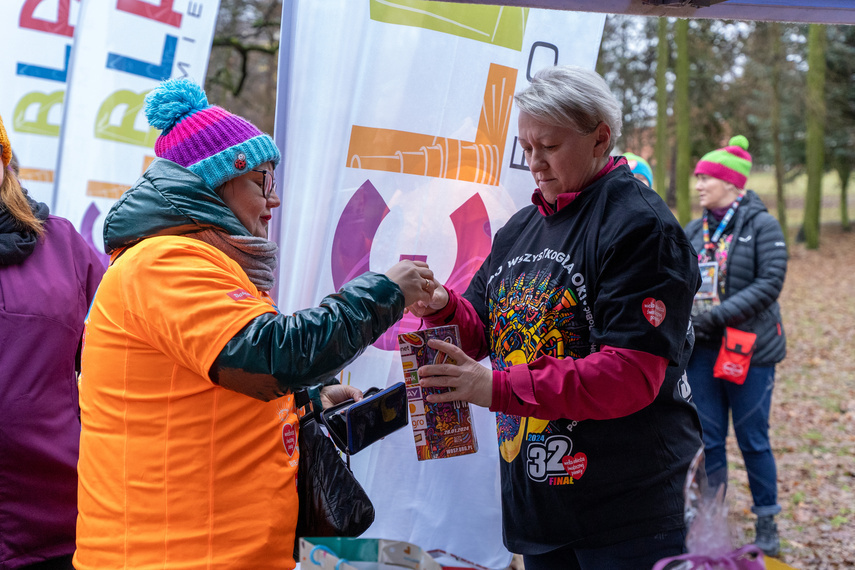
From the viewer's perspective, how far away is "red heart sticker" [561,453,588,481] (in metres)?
1.85

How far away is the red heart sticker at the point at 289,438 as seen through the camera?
1698 millimetres

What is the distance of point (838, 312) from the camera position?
12.1 metres

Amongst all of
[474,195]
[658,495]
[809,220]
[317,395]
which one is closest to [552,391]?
[658,495]

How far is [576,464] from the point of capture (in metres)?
1.85

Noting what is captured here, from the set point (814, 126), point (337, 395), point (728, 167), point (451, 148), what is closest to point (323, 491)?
point (337, 395)

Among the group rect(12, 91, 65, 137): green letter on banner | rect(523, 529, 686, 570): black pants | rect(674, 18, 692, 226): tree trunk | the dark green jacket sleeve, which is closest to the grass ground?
rect(523, 529, 686, 570): black pants

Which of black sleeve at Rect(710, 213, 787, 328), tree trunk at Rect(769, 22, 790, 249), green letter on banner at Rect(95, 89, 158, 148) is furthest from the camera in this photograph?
tree trunk at Rect(769, 22, 790, 249)

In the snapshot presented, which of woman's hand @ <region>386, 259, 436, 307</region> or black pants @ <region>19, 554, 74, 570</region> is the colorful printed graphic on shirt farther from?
black pants @ <region>19, 554, 74, 570</region>

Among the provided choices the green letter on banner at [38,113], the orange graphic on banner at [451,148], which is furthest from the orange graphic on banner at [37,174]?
the orange graphic on banner at [451,148]

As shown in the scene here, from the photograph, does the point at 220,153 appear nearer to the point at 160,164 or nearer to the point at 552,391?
the point at 160,164

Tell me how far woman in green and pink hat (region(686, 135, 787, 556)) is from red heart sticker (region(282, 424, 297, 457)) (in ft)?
9.65

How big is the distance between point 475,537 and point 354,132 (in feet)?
5.43

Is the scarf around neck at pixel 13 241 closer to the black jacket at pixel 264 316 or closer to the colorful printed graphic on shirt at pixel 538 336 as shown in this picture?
the black jacket at pixel 264 316

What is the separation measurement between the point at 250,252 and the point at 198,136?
0.30 m
